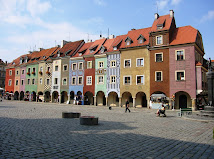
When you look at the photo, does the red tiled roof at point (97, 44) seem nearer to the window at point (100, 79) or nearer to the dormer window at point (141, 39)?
the window at point (100, 79)

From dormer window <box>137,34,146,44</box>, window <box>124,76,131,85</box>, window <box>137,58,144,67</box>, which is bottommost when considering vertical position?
window <box>124,76,131,85</box>

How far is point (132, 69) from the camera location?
1341 inches

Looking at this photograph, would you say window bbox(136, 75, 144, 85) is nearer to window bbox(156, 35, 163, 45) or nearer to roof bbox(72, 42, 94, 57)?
window bbox(156, 35, 163, 45)

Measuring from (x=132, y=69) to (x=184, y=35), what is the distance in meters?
9.82

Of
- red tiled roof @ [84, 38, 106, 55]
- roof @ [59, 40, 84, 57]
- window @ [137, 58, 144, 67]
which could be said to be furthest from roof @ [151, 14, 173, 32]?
roof @ [59, 40, 84, 57]

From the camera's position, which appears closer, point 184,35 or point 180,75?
point 180,75

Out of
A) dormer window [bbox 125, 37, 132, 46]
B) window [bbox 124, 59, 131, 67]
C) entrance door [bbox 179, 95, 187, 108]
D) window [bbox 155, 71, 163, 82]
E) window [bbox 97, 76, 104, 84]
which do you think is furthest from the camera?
window [bbox 97, 76, 104, 84]

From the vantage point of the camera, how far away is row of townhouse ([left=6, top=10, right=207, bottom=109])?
1168 inches

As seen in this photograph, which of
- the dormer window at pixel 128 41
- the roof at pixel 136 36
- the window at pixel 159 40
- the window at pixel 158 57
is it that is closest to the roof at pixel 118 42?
the roof at pixel 136 36

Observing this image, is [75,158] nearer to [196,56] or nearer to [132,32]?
[196,56]

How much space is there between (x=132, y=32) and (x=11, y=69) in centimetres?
3983

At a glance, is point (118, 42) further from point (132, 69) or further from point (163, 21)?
point (163, 21)

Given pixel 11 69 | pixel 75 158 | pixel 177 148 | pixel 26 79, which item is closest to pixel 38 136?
pixel 75 158

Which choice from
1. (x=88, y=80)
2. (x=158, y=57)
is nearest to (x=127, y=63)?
(x=158, y=57)
